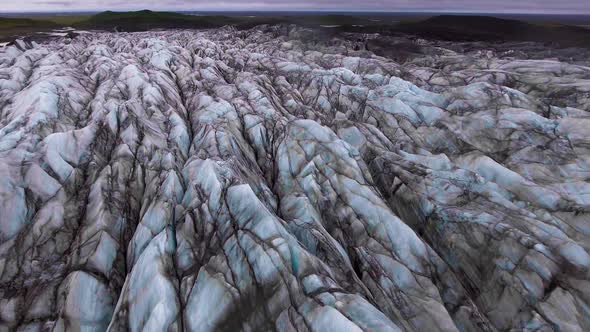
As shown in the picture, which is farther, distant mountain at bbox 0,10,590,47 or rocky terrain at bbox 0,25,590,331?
distant mountain at bbox 0,10,590,47

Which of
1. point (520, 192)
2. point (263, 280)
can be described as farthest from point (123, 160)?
point (520, 192)

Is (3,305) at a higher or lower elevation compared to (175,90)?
lower

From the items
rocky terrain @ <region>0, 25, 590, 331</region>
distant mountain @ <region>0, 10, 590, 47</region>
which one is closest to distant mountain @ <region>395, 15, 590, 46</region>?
distant mountain @ <region>0, 10, 590, 47</region>

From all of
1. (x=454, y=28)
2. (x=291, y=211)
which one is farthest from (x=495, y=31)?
(x=291, y=211)

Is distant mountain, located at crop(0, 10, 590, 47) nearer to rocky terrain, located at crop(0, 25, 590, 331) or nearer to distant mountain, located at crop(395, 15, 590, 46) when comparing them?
distant mountain, located at crop(395, 15, 590, 46)

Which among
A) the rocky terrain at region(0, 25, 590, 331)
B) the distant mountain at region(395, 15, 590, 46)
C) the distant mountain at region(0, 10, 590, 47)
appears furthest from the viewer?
the distant mountain at region(0, 10, 590, 47)

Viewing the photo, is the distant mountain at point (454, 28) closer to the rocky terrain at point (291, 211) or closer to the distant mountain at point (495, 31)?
the distant mountain at point (495, 31)

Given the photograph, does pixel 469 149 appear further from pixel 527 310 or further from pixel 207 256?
pixel 207 256

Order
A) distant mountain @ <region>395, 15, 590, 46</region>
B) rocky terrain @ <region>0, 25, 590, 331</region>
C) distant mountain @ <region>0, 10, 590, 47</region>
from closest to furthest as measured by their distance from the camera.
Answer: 1. rocky terrain @ <region>0, 25, 590, 331</region>
2. distant mountain @ <region>395, 15, 590, 46</region>
3. distant mountain @ <region>0, 10, 590, 47</region>
